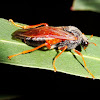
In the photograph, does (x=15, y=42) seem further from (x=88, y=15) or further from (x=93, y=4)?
(x=88, y=15)

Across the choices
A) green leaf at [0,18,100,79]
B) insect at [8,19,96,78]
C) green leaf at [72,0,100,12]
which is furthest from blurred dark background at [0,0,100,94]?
green leaf at [72,0,100,12]

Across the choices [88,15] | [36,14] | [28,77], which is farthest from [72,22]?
[28,77]

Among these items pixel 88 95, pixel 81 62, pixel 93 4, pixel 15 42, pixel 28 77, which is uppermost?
pixel 93 4

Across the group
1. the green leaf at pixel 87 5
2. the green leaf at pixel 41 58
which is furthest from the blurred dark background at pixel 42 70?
the green leaf at pixel 87 5

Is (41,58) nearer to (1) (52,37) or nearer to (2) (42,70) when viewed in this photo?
(1) (52,37)

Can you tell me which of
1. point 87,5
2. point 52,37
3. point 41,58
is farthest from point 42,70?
point 87,5

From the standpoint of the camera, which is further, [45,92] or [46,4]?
[46,4]
